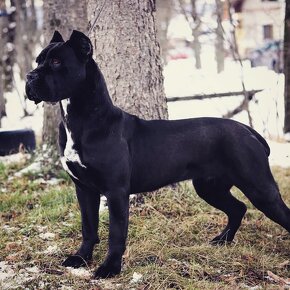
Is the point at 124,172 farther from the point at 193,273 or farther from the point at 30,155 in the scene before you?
the point at 30,155

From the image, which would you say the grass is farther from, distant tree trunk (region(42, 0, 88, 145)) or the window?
the window

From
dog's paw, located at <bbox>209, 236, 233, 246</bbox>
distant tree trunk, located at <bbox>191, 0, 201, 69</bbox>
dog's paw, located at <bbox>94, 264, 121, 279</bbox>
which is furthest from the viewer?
distant tree trunk, located at <bbox>191, 0, 201, 69</bbox>

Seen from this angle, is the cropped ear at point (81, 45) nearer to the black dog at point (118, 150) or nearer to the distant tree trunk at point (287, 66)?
the black dog at point (118, 150)

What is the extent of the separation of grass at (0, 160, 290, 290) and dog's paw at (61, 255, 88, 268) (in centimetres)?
7

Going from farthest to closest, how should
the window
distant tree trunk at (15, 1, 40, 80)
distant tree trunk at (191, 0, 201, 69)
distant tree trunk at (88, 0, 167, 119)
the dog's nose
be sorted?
1. the window
2. distant tree trunk at (15, 1, 40, 80)
3. distant tree trunk at (191, 0, 201, 69)
4. distant tree trunk at (88, 0, 167, 119)
5. the dog's nose

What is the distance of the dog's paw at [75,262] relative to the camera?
3.76 metres

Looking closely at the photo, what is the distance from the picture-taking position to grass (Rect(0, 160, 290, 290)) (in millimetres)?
3477

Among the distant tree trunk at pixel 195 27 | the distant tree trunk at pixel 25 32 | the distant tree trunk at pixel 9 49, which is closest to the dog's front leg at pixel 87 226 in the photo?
the distant tree trunk at pixel 195 27

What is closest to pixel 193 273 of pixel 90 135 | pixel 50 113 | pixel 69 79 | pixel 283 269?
pixel 283 269

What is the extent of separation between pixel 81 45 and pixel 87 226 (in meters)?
1.43

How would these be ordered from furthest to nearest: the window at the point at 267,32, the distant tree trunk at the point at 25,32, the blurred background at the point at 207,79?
the window at the point at 267,32
the distant tree trunk at the point at 25,32
the blurred background at the point at 207,79

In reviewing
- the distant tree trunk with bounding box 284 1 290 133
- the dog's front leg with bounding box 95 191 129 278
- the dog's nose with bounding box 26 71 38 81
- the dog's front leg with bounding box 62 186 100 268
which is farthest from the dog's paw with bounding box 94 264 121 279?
the distant tree trunk with bounding box 284 1 290 133

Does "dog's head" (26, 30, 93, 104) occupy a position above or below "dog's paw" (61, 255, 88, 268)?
above

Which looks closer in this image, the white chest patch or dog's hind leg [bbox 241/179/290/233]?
the white chest patch
